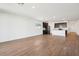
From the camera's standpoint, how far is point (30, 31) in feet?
39.3

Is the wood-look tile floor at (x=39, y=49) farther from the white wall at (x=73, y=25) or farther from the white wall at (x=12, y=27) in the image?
the white wall at (x=73, y=25)

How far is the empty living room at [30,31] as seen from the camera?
472 centimetres

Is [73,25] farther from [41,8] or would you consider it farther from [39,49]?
[39,49]

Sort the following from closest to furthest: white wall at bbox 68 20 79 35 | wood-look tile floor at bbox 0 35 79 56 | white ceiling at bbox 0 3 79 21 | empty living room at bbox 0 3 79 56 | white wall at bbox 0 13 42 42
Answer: wood-look tile floor at bbox 0 35 79 56, empty living room at bbox 0 3 79 56, white ceiling at bbox 0 3 79 21, white wall at bbox 0 13 42 42, white wall at bbox 68 20 79 35

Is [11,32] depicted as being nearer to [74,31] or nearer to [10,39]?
[10,39]

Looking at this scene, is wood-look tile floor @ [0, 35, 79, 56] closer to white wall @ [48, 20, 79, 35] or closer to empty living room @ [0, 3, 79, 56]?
empty living room @ [0, 3, 79, 56]

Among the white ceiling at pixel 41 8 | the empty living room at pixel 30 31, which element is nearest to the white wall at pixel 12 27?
the empty living room at pixel 30 31

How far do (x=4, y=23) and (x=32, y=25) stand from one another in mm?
5473

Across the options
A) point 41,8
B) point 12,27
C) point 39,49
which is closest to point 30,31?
point 12,27

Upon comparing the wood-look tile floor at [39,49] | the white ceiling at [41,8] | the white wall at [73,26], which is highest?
the white ceiling at [41,8]

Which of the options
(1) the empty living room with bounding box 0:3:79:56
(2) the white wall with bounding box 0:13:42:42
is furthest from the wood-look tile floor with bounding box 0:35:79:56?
(2) the white wall with bounding box 0:13:42:42

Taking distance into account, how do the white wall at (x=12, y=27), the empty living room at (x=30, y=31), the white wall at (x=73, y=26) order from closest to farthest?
the empty living room at (x=30, y=31) < the white wall at (x=12, y=27) < the white wall at (x=73, y=26)

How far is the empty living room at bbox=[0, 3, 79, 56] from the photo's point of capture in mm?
4723

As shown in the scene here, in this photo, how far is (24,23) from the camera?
1049 cm
